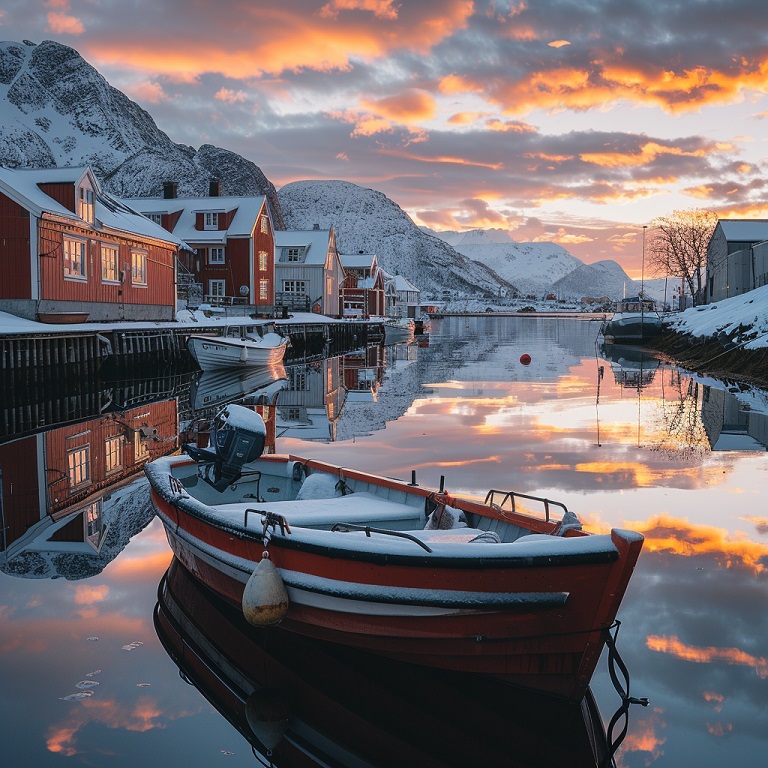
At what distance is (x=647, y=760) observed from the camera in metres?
5.77

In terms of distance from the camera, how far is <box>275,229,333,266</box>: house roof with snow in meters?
66.2

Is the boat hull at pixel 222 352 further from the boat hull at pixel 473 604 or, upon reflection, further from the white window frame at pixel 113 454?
the boat hull at pixel 473 604

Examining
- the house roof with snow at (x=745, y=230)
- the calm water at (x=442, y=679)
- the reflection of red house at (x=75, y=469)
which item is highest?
the house roof with snow at (x=745, y=230)

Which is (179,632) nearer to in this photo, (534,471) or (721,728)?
(721,728)

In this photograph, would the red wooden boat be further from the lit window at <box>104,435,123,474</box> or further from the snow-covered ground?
the snow-covered ground

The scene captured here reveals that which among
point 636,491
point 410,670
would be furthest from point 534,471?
point 410,670

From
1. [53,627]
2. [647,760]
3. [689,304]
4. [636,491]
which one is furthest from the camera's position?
[689,304]

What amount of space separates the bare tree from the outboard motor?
88.0 m

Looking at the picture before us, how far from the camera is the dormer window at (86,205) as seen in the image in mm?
30766

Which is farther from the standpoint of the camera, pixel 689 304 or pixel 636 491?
pixel 689 304

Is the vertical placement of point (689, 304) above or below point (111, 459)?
above

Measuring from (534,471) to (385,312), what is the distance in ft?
274

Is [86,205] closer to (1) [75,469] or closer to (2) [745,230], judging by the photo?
(1) [75,469]

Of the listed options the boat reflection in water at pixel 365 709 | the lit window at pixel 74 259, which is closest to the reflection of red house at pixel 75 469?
the boat reflection in water at pixel 365 709
